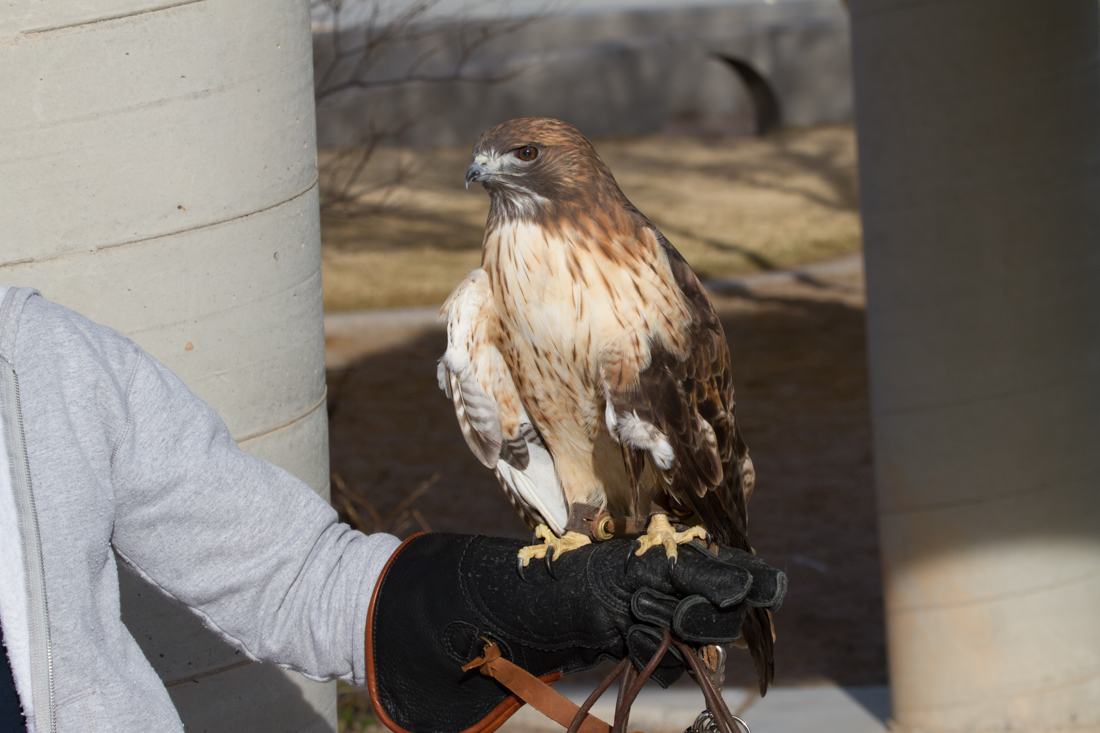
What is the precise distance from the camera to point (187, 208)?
Result: 88.0 inches

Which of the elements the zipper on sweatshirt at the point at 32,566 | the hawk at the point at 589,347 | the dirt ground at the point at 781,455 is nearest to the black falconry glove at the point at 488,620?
the hawk at the point at 589,347

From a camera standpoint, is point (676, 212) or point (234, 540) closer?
point (234, 540)

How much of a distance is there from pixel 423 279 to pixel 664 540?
10722 mm

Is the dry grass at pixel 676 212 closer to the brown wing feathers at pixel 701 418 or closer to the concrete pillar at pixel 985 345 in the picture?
the concrete pillar at pixel 985 345

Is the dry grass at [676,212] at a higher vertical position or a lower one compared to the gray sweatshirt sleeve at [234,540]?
lower

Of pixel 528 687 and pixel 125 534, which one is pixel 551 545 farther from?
pixel 125 534

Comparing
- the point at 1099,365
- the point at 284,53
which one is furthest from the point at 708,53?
the point at 284,53

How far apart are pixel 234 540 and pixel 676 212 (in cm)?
1355

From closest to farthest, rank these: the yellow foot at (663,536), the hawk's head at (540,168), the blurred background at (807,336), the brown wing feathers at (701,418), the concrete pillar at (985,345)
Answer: the yellow foot at (663,536)
the blurred background at (807,336)
the brown wing feathers at (701,418)
the hawk's head at (540,168)
the concrete pillar at (985,345)

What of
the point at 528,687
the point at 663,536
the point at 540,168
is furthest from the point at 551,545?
the point at 540,168

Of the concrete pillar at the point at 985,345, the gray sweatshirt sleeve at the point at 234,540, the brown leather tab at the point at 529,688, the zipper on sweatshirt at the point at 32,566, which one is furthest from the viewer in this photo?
the concrete pillar at the point at 985,345

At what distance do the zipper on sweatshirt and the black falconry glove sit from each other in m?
0.55

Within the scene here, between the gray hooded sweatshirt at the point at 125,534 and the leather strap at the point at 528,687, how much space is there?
0.23 m

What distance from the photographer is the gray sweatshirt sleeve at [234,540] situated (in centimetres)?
171
